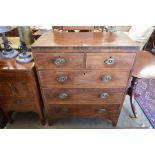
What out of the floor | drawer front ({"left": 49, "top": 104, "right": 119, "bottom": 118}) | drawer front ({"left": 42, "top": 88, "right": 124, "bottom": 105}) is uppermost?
drawer front ({"left": 42, "top": 88, "right": 124, "bottom": 105})

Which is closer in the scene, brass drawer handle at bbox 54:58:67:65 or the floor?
brass drawer handle at bbox 54:58:67:65

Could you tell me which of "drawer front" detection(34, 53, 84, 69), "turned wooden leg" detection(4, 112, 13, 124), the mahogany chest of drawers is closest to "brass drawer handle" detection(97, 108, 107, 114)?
the mahogany chest of drawers

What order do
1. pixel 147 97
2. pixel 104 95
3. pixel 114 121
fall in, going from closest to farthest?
pixel 104 95, pixel 114 121, pixel 147 97

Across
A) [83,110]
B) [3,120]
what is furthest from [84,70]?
[3,120]

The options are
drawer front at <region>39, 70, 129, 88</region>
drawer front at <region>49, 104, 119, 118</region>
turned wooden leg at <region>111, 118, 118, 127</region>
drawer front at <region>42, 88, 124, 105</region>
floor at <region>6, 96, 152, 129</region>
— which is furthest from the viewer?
floor at <region>6, 96, 152, 129</region>

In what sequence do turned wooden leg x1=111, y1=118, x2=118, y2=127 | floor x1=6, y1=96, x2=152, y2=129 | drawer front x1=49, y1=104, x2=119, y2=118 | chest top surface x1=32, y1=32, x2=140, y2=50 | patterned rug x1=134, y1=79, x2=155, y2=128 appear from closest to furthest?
chest top surface x1=32, y1=32, x2=140, y2=50, drawer front x1=49, y1=104, x2=119, y2=118, turned wooden leg x1=111, y1=118, x2=118, y2=127, floor x1=6, y1=96, x2=152, y2=129, patterned rug x1=134, y1=79, x2=155, y2=128

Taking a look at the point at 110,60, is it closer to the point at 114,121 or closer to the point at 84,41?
the point at 84,41

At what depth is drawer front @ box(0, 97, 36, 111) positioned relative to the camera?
51.8 inches

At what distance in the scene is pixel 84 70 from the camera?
3.42ft

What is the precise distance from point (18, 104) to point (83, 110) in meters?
0.66

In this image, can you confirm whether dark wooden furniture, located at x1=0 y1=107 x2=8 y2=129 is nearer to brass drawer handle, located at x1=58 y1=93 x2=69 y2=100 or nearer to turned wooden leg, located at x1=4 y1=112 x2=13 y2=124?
turned wooden leg, located at x1=4 y1=112 x2=13 y2=124
